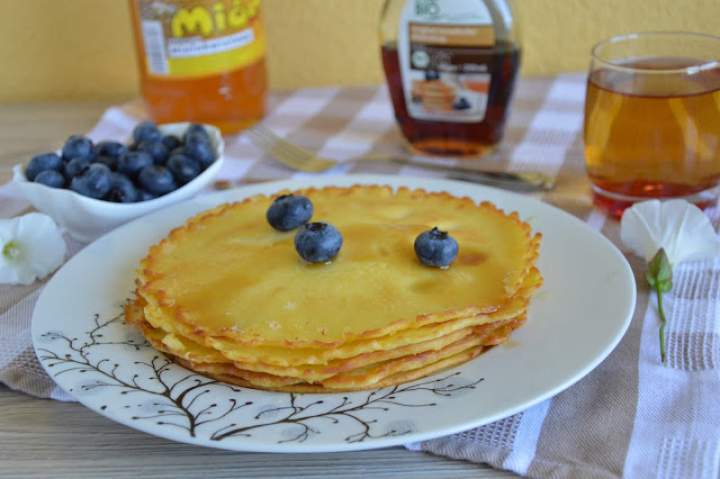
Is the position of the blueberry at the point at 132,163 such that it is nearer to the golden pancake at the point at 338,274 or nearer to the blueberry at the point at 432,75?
the golden pancake at the point at 338,274

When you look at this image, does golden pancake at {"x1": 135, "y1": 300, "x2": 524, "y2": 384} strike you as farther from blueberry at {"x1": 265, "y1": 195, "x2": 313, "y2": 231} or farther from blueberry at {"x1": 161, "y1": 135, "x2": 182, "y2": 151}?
blueberry at {"x1": 161, "y1": 135, "x2": 182, "y2": 151}

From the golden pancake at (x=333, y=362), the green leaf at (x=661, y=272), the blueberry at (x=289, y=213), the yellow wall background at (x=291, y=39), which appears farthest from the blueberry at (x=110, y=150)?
the green leaf at (x=661, y=272)

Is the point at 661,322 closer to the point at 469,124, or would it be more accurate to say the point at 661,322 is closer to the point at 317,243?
the point at 317,243

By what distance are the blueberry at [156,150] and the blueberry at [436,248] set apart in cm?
63

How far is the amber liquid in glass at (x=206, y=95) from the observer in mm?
1941

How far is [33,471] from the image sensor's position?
100cm

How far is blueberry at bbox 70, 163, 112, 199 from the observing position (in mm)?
1443

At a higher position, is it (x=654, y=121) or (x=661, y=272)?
(x=654, y=121)

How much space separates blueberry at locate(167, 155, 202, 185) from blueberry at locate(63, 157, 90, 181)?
139 millimetres

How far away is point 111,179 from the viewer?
1.47 metres

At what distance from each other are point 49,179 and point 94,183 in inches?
3.2

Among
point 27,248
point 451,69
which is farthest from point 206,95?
point 27,248

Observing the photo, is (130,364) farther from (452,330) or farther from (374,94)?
(374,94)

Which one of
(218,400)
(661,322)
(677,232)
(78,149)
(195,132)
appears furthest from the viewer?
(195,132)
